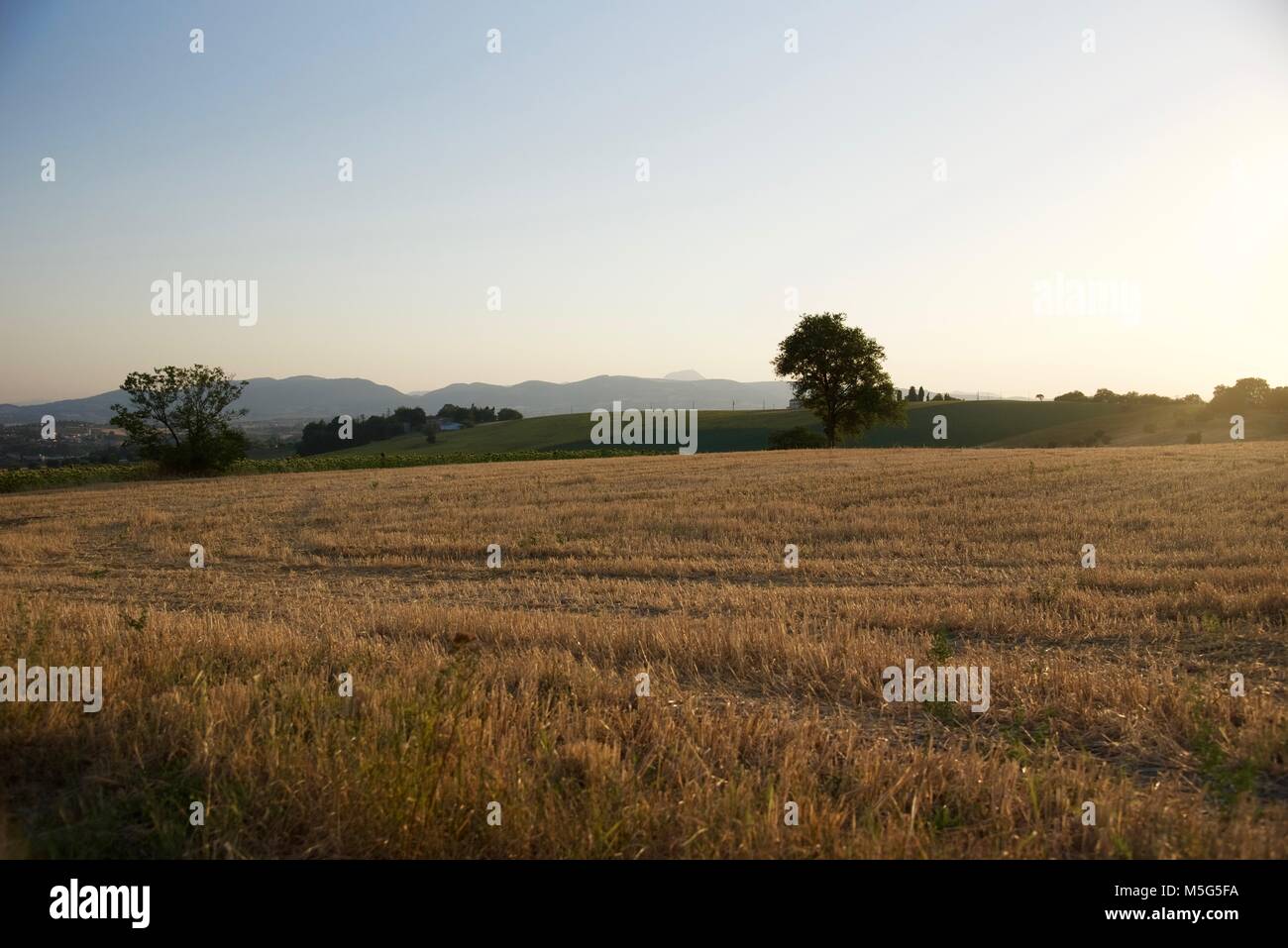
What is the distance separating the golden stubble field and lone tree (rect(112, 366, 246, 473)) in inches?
1403

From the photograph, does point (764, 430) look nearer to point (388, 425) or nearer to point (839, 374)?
point (839, 374)

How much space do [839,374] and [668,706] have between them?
65.8 meters

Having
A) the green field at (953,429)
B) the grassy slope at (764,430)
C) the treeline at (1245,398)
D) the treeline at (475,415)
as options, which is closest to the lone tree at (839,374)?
the green field at (953,429)

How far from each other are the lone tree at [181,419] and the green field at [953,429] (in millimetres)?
27150

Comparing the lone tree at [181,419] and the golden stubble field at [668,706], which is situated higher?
the lone tree at [181,419]

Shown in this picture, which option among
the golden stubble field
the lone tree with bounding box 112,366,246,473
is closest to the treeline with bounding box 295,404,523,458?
the lone tree with bounding box 112,366,246,473

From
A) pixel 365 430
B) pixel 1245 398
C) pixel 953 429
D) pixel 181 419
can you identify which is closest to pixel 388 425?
pixel 365 430

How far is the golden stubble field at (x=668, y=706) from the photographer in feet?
13.5

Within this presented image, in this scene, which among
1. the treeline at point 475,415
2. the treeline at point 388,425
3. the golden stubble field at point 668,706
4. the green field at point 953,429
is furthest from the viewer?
the treeline at point 475,415

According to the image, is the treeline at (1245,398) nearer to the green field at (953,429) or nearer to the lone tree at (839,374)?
the green field at (953,429)
